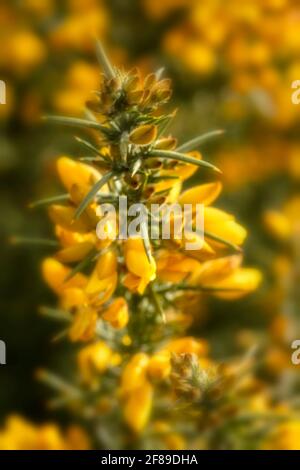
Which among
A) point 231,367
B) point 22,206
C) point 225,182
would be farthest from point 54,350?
point 231,367

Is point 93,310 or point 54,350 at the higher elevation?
point 54,350

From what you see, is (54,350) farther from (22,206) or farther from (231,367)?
(231,367)

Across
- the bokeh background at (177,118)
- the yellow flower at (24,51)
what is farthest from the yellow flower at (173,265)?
the yellow flower at (24,51)

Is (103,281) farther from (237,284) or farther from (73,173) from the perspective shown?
(237,284)

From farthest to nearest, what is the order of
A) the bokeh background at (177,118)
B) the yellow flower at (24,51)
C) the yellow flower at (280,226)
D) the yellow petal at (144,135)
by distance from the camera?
the yellow flower at (24,51) < the bokeh background at (177,118) < the yellow flower at (280,226) < the yellow petal at (144,135)

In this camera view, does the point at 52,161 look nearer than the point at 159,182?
No

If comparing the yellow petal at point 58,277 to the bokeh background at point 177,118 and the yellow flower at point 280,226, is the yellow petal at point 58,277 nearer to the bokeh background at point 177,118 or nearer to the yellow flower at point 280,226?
the bokeh background at point 177,118
